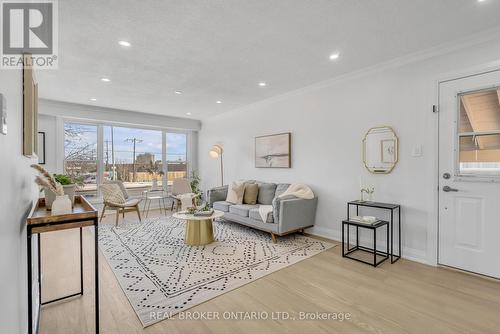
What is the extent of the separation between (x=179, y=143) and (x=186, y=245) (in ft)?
13.7

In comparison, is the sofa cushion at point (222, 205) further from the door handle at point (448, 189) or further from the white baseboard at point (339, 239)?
the door handle at point (448, 189)

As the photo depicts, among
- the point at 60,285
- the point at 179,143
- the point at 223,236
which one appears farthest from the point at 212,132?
the point at 60,285

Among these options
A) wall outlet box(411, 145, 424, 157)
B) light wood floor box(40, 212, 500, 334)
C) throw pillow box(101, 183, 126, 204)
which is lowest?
light wood floor box(40, 212, 500, 334)

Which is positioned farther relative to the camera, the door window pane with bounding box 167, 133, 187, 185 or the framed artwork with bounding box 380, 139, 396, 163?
the door window pane with bounding box 167, 133, 187, 185

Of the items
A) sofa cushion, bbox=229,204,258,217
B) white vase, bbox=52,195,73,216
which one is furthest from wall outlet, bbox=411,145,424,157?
white vase, bbox=52,195,73,216

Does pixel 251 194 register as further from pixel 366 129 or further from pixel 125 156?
pixel 125 156

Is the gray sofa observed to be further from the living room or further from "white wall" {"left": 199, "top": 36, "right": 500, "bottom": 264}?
"white wall" {"left": 199, "top": 36, "right": 500, "bottom": 264}

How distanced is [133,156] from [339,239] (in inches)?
205

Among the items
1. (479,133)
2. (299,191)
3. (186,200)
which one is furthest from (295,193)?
(186,200)

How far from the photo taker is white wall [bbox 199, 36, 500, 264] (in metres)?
2.90

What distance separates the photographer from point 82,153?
18.5ft

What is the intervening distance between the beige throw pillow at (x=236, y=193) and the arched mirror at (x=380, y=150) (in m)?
2.24

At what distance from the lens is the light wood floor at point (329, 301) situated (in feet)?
6.01

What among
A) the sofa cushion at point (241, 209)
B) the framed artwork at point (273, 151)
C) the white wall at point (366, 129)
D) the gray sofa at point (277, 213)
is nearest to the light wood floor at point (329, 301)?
the white wall at point (366, 129)
